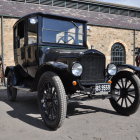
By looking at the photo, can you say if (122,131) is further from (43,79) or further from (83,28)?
(83,28)

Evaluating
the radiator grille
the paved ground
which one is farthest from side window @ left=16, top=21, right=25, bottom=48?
the radiator grille

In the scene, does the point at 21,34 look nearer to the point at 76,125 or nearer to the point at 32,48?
the point at 32,48

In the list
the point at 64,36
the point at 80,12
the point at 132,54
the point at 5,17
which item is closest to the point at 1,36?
the point at 5,17

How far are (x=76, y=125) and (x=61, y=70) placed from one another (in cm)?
107

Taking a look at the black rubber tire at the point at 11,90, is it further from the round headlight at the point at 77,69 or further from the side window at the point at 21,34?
the round headlight at the point at 77,69

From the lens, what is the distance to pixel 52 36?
18.6ft

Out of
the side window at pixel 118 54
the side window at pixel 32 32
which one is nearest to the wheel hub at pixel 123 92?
the side window at pixel 32 32

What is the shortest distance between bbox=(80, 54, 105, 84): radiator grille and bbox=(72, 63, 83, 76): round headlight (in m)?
0.24

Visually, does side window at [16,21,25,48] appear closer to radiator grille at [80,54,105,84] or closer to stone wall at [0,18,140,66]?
radiator grille at [80,54,105,84]

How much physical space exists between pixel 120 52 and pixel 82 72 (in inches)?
569

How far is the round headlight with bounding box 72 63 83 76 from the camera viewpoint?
4.37 m

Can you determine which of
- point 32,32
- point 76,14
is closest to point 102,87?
point 32,32

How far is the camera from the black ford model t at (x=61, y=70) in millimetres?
4348

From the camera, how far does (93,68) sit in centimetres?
485
